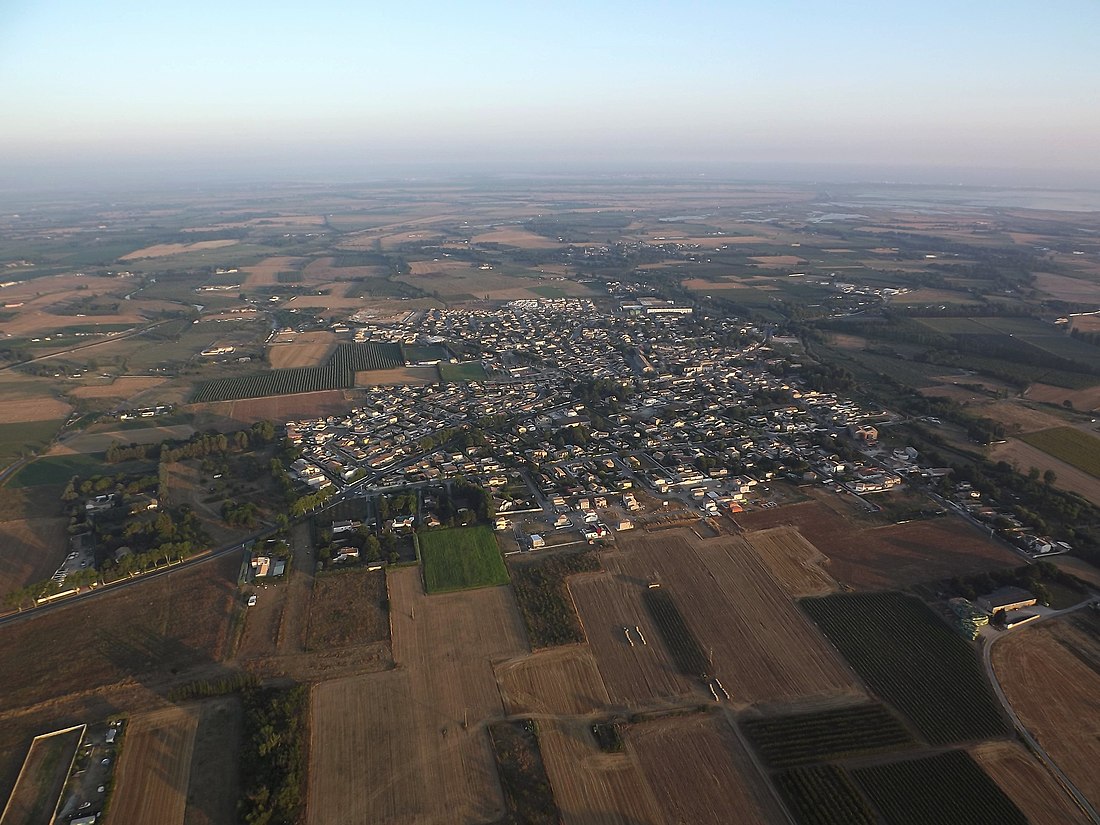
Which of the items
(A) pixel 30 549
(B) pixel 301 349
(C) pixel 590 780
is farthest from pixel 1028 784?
(B) pixel 301 349

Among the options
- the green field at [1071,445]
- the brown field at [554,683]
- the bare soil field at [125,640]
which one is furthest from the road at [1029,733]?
the bare soil field at [125,640]

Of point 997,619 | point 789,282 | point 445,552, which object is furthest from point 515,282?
point 997,619

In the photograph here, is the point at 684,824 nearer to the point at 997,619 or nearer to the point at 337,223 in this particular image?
the point at 997,619

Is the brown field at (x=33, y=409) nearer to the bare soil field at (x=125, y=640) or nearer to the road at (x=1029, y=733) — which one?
the bare soil field at (x=125, y=640)

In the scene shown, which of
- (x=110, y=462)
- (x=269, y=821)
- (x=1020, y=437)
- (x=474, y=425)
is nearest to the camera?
(x=269, y=821)

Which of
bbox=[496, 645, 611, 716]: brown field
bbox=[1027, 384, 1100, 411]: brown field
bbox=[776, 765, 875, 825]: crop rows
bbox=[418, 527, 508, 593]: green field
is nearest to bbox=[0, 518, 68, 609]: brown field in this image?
bbox=[418, 527, 508, 593]: green field

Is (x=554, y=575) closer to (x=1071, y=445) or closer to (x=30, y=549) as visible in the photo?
(x=30, y=549)
